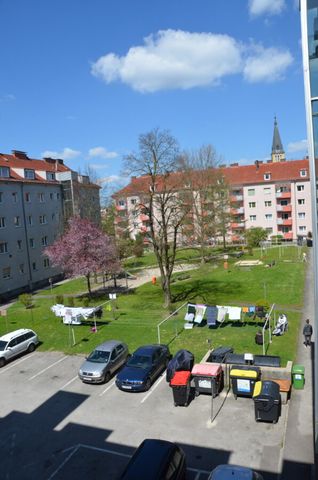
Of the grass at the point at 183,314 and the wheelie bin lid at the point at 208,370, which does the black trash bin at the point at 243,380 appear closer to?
the wheelie bin lid at the point at 208,370

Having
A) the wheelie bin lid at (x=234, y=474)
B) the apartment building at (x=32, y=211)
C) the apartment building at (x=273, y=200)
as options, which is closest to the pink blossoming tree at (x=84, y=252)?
the apartment building at (x=32, y=211)

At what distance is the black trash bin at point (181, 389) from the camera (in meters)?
15.6

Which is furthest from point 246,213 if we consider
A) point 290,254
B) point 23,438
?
point 23,438

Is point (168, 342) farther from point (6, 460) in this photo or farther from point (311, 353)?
point (6, 460)

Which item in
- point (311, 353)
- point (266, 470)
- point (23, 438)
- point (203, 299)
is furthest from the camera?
point (203, 299)

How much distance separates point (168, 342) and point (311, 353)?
24.2 ft

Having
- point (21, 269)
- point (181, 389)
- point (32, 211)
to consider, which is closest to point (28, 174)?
point (32, 211)

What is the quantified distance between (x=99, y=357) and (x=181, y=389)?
5.15m

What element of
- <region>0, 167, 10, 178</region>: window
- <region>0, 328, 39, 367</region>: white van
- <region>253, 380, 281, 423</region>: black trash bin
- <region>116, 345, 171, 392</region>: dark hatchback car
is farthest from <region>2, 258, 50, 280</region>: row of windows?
<region>253, 380, 281, 423</region>: black trash bin

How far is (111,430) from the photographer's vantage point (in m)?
14.5

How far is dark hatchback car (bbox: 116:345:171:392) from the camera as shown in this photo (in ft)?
56.3

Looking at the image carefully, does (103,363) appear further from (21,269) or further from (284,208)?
(284,208)

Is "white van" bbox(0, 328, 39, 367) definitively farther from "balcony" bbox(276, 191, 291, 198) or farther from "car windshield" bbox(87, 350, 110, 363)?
"balcony" bbox(276, 191, 291, 198)

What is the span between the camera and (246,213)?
69.8 meters
